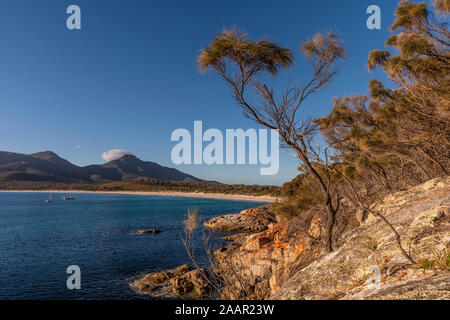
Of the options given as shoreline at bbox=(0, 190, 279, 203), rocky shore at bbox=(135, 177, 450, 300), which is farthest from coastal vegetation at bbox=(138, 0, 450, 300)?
shoreline at bbox=(0, 190, 279, 203)

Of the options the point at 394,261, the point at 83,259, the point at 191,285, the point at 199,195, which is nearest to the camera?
the point at 394,261

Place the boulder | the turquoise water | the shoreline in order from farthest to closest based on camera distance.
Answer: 1. the shoreline
2. the turquoise water
3. the boulder

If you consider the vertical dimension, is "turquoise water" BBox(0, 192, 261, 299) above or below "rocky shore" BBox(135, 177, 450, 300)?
below

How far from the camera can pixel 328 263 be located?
5.13 metres

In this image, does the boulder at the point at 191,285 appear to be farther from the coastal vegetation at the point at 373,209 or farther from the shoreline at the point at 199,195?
the shoreline at the point at 199,195

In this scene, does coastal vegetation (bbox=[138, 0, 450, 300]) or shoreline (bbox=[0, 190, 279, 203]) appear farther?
shoreline (bbox=[0, 190, 279, 203])

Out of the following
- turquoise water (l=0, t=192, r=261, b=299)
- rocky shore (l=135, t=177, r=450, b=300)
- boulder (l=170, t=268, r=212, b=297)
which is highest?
rocky shore (l=135, t=177, r=450, b=300)

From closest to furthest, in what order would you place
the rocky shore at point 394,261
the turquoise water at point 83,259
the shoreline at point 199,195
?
the rocky shore at point 394,261 → the turquoise water at point 83,259 → the shoreline at point 199,195

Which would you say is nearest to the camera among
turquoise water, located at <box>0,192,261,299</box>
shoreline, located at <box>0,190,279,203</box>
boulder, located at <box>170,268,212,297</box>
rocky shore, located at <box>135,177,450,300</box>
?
rocky shore, located at <box>135,177,450,300</box>

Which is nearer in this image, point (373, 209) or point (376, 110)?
point (373, 209)

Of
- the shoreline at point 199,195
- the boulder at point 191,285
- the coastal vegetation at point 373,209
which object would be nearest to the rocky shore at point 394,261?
the coastal vegetation at point 373,209

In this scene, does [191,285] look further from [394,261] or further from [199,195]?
[199,195]

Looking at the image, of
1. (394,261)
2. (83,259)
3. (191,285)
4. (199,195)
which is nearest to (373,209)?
(394,261)

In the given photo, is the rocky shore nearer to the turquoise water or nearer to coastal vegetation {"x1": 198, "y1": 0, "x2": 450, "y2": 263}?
coastal vegetation {"x1": 198, "y1": 0, "x2": 450, "y2": 263}
